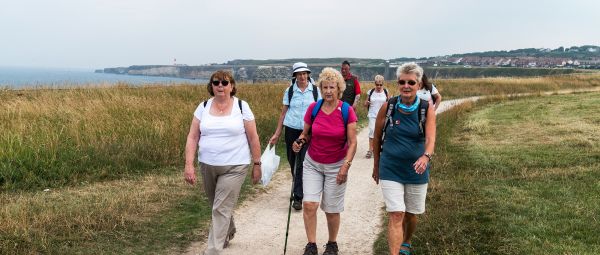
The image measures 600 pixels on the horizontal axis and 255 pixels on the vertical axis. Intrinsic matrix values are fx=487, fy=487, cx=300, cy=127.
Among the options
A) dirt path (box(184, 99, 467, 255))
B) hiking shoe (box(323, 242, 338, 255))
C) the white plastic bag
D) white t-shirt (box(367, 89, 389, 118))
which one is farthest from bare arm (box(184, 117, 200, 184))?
white t-shirt (box(367, 89, 389, 118))

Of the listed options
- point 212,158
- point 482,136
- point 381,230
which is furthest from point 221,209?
point 482,136

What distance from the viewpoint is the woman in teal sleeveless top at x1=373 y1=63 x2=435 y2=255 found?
4.20 meters

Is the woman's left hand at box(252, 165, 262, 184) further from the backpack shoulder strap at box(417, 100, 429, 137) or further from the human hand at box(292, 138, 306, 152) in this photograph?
the backpack shoulder strap at box(417, 100, 429, 137)

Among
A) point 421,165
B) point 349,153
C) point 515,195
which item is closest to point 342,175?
point 349,153

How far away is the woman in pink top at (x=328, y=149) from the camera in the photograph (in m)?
4.65

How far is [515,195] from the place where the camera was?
→ 666 cm

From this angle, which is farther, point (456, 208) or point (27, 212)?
point (456, 208)

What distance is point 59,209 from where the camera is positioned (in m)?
6.02

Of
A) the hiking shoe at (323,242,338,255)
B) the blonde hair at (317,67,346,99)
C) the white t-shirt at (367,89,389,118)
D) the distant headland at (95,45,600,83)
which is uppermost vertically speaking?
the distant headland at (95,45,600,83)

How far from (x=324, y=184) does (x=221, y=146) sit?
109 cm

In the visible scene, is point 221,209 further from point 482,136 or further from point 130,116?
point 482,136

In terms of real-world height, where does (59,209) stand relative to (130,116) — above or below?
below

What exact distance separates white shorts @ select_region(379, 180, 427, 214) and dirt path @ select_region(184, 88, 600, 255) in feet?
3.34

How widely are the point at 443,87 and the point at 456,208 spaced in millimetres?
35521
